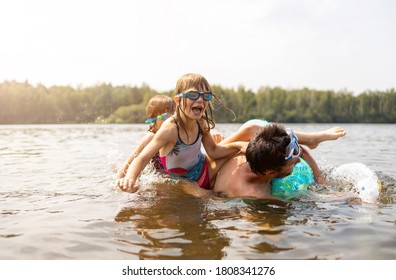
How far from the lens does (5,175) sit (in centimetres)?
792

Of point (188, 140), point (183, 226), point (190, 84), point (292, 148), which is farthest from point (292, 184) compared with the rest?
point (183, 226)

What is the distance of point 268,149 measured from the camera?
4875 mm

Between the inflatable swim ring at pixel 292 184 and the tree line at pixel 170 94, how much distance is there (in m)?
→ 58.5

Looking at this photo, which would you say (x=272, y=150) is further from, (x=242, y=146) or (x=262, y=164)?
(x=242, y=146)

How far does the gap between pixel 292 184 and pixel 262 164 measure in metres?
0.87

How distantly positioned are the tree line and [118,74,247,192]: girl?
2290 inches

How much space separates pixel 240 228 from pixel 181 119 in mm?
1982

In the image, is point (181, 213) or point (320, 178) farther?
point (320, 178)

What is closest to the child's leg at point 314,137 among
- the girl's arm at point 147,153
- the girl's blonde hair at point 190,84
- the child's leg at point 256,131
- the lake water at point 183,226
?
the child's leg at point 256,131

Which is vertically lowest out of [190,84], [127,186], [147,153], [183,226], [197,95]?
[183,226]

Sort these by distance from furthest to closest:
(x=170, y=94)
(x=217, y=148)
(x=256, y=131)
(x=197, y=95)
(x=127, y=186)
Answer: (x=170, y=94) → (x=256, y=131) → (x=217, y=148) → (x=197, y=95) → (x=127, y=186)
